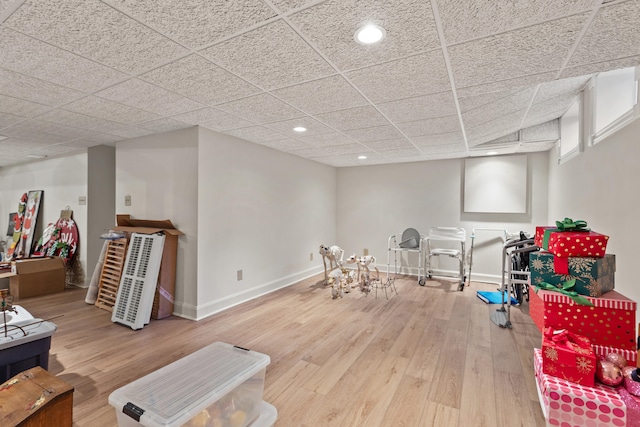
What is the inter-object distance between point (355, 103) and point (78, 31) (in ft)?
5.95

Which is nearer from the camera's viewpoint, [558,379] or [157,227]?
[558,379]

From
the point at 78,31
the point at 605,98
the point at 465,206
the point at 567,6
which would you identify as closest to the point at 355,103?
the point at 567,6

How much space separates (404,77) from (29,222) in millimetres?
6559

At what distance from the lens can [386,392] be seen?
6.35 ft

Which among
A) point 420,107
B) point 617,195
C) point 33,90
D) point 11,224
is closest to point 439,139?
point 420,107

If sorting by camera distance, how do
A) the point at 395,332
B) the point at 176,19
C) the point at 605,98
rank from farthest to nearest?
the point at 395,332, the point at 605,98, the point at 176,19

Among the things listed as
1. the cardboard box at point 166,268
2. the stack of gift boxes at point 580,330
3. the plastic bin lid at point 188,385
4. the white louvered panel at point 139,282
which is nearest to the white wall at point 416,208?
the stack of gift boxes at point 580,330

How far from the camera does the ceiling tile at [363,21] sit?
50.4 inches

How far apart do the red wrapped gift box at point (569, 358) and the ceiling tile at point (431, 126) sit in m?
2.02

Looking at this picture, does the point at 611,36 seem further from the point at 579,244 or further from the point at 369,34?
the point at 369,34

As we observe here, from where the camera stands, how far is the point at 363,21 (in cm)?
138

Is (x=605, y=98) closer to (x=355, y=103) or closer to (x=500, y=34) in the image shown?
(x=500, y=34)

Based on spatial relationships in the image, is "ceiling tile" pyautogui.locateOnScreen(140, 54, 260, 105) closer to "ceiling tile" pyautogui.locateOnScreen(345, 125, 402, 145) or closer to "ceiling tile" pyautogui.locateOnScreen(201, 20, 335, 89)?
"ceiling tile" pyautogui.locateOnScreen(201, 20, 335, 89)

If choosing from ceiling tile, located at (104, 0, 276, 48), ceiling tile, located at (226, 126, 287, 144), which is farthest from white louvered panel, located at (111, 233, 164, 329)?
ceiling tile, located at (104, 0, 276, 48)
